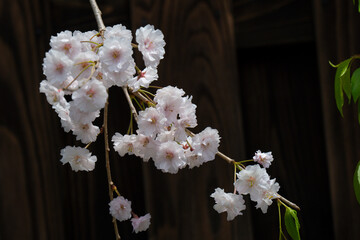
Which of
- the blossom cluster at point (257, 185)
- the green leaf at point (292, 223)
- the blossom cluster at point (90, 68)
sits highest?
the blossom cluster at point (90, 68)

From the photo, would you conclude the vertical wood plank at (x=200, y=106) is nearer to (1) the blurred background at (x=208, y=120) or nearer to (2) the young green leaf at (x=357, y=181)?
(1) the blurred background at (x=208, y=120)

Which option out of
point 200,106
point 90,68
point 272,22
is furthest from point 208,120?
point 90,68

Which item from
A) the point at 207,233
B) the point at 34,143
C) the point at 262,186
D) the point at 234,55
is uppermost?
the point at 234,55

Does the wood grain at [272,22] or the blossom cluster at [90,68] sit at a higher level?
the wood grain at [272,22]

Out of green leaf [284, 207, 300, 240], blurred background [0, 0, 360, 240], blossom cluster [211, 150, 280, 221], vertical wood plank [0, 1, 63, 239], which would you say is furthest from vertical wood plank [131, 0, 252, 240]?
green leaf [284, 207, 300, 240]

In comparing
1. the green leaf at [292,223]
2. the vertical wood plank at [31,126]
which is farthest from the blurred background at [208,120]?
the green leaf at [292,223]

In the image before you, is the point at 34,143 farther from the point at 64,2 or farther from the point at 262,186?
the point at 262,186

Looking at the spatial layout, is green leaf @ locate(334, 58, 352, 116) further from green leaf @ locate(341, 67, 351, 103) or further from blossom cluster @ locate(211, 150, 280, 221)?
blossom cluster @ locate(211, 150, 280, 221)

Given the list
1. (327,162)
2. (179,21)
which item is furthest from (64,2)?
(327,162)
